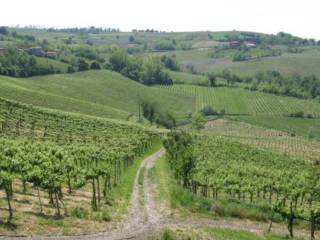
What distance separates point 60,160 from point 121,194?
9.07 metres

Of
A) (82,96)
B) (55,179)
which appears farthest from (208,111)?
(55,179)

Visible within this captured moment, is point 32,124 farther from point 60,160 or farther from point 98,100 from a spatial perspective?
point 98,100

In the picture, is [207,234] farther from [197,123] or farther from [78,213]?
[197,123]

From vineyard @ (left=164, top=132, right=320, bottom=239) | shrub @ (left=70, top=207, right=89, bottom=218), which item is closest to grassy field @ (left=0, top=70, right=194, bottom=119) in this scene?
vineyard @ (left=164, top=132, right=320, bottom=239)

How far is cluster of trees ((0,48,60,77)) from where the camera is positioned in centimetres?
17519

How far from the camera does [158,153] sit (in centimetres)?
10038

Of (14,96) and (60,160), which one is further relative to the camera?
(14,96)

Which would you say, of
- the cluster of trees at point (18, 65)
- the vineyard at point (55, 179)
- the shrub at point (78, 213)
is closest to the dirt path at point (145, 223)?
the vineyard at point (55, 179)

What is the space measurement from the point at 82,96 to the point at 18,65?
110 feet

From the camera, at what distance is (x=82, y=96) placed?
172 m

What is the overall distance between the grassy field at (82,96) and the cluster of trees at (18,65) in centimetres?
544

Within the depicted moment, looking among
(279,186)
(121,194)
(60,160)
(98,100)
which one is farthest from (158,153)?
(98,100)

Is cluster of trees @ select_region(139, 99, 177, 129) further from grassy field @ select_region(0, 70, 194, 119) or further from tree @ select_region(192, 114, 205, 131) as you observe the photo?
tree @ select_region(192, 114, 205, 131)

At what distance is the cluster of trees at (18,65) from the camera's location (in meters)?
175
